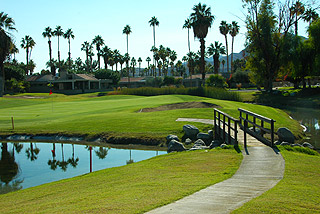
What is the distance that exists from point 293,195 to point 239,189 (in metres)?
1.16

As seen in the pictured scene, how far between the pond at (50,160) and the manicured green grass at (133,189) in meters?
3.44

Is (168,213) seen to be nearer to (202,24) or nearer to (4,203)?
(4,203)

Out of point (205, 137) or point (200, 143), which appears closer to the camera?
point (200, 143)

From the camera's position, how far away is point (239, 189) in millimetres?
7043

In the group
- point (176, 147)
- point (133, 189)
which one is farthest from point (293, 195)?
point (176, 147)

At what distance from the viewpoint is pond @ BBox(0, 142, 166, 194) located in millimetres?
12922

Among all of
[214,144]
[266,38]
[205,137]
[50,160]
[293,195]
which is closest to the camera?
[293,195]

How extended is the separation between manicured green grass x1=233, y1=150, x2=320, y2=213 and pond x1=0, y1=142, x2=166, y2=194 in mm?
8561

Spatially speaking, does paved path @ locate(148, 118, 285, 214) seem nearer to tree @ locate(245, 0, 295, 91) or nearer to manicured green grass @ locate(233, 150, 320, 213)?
manicured green grass @ locate(233, 150, 320, 213)

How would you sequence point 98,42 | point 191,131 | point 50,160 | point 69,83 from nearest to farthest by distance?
1. point 50,160
2. point 191,131
3. point 69,83
4. point 98,42

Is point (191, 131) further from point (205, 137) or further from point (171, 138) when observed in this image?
point (171, 138)

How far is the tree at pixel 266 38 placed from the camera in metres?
53.7

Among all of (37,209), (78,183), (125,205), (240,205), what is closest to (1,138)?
(78,183)

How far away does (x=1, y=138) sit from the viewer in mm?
22094
